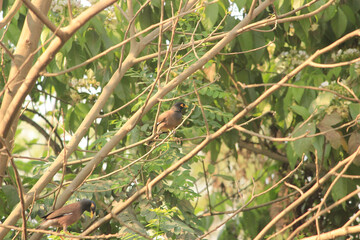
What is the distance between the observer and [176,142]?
13.8ft

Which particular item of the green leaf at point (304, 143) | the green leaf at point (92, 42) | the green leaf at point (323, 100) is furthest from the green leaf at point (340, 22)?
the green leaf at point (92, 42)

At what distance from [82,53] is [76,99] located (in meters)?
0.78

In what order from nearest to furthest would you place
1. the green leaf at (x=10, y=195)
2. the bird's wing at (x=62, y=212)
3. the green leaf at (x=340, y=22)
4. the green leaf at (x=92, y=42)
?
the bird's wing at (x=62, y=212)
the green leaf at (x=10, y=195)
the green leaf at (x=92, y=42)
the green leaf at (x=340, y=22)

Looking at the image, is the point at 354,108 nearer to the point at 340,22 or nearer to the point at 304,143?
the point at 304,143

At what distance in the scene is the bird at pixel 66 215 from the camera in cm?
360

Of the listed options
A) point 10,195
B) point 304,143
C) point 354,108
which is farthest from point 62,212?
point 354,108

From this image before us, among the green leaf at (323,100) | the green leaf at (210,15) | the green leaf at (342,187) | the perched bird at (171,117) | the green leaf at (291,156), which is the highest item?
the green leaf at (210,15)

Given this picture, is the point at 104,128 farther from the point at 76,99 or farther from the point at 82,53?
the point at 82,53

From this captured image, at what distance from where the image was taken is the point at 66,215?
3719 millimetres

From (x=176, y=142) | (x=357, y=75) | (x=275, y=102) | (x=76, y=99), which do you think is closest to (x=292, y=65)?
(x=275, y=102)

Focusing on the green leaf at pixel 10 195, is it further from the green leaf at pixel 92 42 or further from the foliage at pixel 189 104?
the green leaf at pixel 92 42

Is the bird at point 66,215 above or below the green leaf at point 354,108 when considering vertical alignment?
above

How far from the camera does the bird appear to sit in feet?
11.8

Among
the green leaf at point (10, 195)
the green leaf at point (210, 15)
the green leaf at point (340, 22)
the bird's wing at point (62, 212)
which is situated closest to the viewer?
the bird's wing at point (62, 212)
